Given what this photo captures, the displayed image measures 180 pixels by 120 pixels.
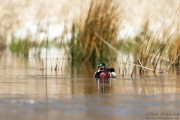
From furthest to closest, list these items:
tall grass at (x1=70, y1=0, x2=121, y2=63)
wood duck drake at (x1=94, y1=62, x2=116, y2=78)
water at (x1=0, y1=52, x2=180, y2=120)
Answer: tall grass at (x1=70, y1=0, x2=121, y2=63)
wood duck drake at (x1=94, y1=62, x2=116, y2=78)
water at (x1=0, y1=52, x2=180, y2=120)

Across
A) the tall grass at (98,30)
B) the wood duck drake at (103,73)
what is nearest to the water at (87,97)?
the wood duck drake at (103,73)

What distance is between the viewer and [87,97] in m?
7.57

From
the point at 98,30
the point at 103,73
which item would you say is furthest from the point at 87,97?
the point at 98,30

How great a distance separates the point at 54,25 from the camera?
72.8 ft

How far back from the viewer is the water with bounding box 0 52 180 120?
618 cm

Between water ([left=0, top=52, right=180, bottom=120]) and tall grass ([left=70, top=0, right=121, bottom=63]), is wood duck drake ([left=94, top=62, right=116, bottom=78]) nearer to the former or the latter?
water ([left=0, top=52, right=180, bottom=120])

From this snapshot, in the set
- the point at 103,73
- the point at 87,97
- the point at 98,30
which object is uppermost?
the point at 98,30

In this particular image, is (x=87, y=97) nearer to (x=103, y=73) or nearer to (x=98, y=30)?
(x=103, y=73)

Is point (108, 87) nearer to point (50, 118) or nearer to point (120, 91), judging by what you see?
point (120, 91)

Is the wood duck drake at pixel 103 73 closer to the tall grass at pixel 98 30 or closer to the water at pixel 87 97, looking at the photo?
the water at pixel 87 97

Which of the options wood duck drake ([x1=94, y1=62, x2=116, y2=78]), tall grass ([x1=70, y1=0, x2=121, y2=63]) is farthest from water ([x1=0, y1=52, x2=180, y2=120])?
tall grass ([x1=70, y1=0, x2=121, y2=63])

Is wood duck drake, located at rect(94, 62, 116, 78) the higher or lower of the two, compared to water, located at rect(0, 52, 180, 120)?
higher

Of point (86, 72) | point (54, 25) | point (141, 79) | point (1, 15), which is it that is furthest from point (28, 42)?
point (141, 79)

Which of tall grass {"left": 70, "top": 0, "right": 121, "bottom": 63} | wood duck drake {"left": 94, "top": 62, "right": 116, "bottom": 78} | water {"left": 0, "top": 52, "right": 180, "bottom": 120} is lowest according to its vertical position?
water {"left": 0, "top": 52, "right": 180, "bottom": 120}
